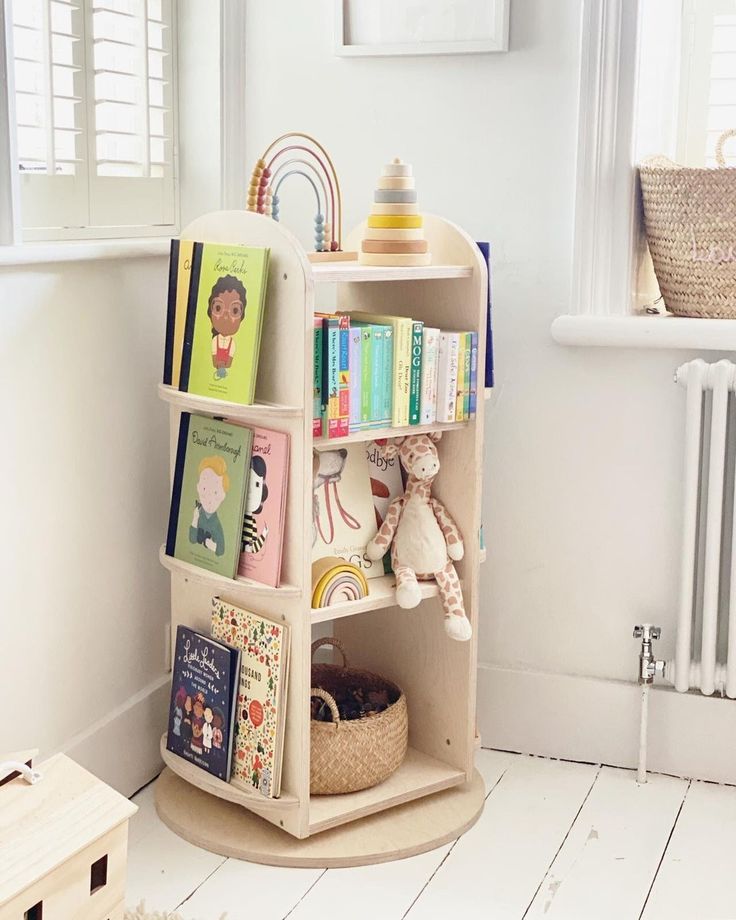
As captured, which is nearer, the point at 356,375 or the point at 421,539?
the point at 356,375

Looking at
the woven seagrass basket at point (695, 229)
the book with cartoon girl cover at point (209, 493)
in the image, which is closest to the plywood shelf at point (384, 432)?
the book with cartoon girl cover at point (209, 493)

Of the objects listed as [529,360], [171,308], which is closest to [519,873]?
[529,360]

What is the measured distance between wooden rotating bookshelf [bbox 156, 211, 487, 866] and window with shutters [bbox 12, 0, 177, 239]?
21cm

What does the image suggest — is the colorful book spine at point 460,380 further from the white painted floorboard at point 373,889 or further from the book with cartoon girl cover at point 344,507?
the white painted floorboard at point 373,889

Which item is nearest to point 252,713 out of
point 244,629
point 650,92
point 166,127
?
point 244,629

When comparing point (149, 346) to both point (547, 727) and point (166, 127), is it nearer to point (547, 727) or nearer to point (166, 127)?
point (166, 127)

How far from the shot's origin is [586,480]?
219 cm

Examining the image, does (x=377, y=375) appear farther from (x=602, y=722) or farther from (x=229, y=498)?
(x=602, y=722)

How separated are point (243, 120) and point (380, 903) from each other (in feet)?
4.70

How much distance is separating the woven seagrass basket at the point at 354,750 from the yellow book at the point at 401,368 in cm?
48

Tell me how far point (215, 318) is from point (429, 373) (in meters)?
0.35

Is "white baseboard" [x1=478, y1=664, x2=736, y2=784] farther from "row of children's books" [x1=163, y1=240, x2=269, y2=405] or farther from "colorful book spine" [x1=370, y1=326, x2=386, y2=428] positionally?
"row of children's books" [x1=163, y1=240, x2=269, y2=405]

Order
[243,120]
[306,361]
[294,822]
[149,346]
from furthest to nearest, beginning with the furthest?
[243,120]
[149,346]
[294,822]
[306,361]

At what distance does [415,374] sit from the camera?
1887 millimetres
